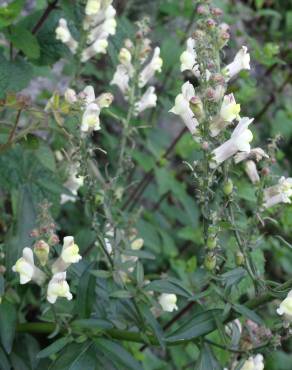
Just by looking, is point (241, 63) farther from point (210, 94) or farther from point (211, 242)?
point (211, 242)

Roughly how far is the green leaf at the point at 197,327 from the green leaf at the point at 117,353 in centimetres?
12

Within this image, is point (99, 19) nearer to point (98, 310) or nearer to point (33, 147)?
point (33, 147)

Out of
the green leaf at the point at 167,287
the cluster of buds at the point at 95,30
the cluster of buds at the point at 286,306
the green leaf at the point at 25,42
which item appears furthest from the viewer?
the cluster of buds at the point at 95,30

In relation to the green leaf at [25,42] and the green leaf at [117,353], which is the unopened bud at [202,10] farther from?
the green leaf at [117,353]

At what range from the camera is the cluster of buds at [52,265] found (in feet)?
5.48

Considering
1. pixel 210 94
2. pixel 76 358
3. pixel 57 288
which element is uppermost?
pixel 210 94

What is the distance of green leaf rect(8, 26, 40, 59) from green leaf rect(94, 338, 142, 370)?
975 millimetres

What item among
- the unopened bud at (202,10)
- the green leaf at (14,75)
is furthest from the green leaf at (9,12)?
the unopened bud at (202,10)

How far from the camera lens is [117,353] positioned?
5.96 feet

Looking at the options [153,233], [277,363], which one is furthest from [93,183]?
[277,363]

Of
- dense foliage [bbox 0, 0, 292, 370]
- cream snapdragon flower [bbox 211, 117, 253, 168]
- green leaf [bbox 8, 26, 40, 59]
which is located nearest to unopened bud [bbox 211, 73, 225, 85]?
dense foliage [bbox 0, 0, 292, 370]

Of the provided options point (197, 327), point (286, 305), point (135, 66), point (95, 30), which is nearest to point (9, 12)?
point (95, 30)

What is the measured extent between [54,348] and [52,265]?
0.74ft

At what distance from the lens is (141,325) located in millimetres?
1917
